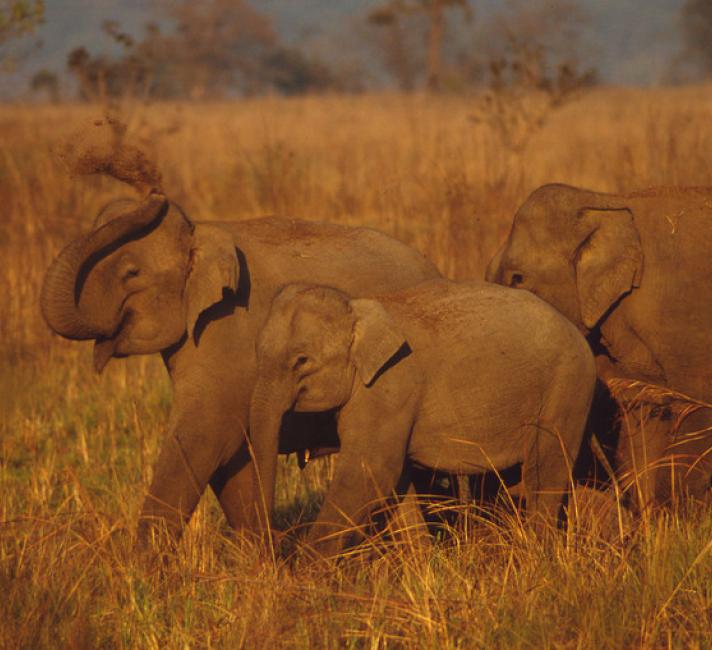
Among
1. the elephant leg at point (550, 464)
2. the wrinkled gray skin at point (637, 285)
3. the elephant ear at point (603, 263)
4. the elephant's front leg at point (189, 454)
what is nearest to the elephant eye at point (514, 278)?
the wrinkled gray skin at point (637, 285)

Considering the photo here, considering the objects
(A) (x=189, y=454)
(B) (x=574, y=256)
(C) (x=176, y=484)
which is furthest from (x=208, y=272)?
(B) (x=574, y=256)

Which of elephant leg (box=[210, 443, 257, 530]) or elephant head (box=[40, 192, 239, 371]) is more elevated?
elephant head (box=[40, 192, 239, 371])

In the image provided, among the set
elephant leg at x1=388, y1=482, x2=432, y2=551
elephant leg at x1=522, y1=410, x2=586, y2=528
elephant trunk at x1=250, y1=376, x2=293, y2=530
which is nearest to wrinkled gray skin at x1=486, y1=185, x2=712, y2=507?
elephant leg at x1=522, y1=410, x2=586, y2=528

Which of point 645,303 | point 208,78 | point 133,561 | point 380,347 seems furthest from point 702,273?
point 208,78

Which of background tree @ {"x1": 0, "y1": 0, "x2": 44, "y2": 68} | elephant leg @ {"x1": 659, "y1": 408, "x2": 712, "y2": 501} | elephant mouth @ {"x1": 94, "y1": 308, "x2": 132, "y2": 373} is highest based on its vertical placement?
→ background tree @ {"x1": 0, "y1": 0, "x2": 44, "y2": 68}

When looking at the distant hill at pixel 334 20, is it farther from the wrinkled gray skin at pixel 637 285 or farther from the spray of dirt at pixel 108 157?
the spray of dirt at pixel 108 157

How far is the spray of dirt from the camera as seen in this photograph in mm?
5504

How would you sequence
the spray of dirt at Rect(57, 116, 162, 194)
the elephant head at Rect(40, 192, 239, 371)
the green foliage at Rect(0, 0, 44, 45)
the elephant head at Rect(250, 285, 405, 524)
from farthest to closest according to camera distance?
the green foliage at Rect(0, 0, 44, 45) → the spray of dirt at Rect(57, 116, 162, 194) → the elephant head at Rect(40, 192, 239, 371) → the elephant head at Rect(250, 285, 405, 524)

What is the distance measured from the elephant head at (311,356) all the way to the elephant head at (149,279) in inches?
21.1

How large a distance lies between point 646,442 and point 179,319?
2048 millimetres

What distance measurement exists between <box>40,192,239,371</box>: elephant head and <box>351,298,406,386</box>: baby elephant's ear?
66 cm

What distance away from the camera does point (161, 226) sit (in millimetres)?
5293

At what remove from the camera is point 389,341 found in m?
4.73

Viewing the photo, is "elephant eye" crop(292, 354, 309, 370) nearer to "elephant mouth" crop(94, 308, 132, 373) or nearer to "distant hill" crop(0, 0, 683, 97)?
"elephant mouth" crop(94, 308, 132, 373)
